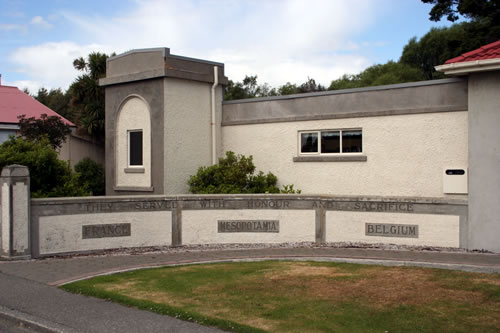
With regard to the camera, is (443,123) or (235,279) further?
(443,123)

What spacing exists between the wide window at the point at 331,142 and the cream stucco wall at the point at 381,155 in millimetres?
184

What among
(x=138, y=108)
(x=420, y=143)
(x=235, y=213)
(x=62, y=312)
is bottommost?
(x=62, y=312)

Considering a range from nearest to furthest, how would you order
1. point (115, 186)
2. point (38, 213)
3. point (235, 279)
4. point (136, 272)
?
point (235, 279) → point (136, 272) → point (38, 213) → point (115, 186)

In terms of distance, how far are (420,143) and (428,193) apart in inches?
48.9

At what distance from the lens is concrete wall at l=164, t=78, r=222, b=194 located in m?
15.7

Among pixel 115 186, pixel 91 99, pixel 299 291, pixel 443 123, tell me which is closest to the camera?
pixel 299 291

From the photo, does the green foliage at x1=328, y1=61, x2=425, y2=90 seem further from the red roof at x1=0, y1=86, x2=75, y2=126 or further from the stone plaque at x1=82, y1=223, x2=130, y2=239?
the stone plaque at x1=82, y1=223, x2=130, y2=239

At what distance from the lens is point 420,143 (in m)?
13.0

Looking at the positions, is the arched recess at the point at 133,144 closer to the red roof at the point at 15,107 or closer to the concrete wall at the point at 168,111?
the concrete wall at the point at 168,111

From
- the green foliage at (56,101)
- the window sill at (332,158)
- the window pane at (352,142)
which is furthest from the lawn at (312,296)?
the green foliage at (56,101)

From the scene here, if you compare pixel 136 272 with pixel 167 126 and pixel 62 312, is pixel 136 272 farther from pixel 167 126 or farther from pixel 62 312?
pixel 167 126

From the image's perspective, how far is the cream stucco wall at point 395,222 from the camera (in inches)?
461

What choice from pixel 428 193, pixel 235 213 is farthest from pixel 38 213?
pixel 428 193

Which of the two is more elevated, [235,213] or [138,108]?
[138,108]
